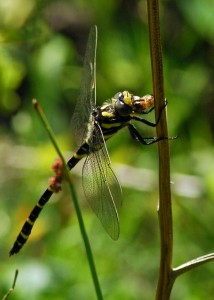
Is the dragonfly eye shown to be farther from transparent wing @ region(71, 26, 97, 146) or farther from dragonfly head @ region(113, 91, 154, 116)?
transparent wing @ region(71, 26, 97, 146)

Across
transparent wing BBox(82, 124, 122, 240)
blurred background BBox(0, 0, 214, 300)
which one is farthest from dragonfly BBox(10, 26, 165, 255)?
blurred background BBox(0, 0, 214, 300)

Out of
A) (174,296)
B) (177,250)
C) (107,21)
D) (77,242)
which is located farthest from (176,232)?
(107,21)

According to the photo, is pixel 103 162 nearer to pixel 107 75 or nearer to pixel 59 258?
pixel 59 258

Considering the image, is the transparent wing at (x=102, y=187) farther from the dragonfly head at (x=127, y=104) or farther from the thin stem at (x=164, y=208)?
the thin stem at (x=164, y=208)

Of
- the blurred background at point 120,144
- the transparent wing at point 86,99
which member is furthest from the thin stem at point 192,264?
the blurred background at point 120,144

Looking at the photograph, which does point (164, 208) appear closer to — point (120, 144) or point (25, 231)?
point (25, 231)
